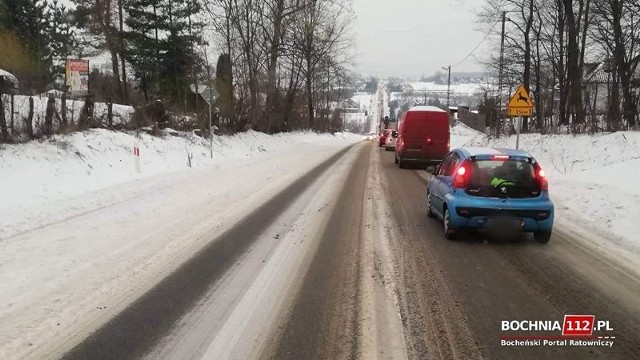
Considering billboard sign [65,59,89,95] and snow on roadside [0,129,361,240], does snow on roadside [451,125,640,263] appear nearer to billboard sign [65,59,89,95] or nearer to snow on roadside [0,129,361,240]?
snow on roadside [0,129,361,240]

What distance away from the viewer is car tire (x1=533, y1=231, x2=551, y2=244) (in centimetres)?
760

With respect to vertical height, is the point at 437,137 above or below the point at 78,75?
below

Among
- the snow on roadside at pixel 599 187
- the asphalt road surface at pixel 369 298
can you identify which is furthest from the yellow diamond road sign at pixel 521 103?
the asphalt road surface at pixel 369 298

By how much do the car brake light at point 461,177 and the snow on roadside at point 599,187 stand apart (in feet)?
6.70

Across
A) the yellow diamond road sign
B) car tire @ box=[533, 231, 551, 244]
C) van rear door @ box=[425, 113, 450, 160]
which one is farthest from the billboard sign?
car tire @ box=[533, 231, 551, 244]

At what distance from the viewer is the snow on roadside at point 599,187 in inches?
314

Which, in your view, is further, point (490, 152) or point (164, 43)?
point (164, 43)

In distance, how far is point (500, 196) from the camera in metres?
7.49

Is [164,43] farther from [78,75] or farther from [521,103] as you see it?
[521,103]

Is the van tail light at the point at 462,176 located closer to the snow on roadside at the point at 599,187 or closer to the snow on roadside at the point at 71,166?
the snow on roadside at the point at 599,187

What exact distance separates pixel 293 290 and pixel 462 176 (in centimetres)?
350

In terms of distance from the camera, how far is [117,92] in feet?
106

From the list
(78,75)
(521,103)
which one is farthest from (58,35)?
(521,103)

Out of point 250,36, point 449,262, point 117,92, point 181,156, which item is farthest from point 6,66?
point 449,262
